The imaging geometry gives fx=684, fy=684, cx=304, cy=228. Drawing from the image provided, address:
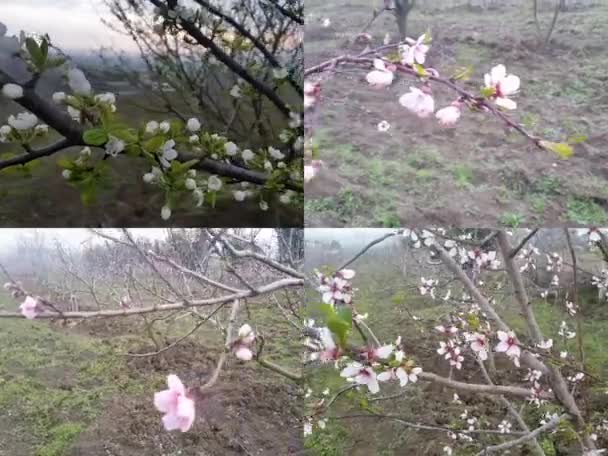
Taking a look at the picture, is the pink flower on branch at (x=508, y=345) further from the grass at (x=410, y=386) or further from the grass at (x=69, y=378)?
the grass at (x=69, y=378)

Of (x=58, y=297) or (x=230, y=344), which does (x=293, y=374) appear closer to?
(x=230, y=344)

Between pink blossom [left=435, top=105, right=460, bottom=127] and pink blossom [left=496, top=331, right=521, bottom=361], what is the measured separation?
1.55ft

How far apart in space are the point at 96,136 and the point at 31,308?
414 millimetres

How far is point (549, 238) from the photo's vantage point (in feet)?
4.61

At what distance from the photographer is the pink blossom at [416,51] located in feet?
4.26

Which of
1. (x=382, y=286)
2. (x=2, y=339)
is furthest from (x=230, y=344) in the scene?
(x=2, y=339)

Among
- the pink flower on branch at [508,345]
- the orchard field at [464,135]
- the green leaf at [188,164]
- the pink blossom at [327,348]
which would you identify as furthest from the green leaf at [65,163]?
the pink flower on branch at [508,345]

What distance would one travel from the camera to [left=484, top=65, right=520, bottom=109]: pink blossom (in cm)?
120

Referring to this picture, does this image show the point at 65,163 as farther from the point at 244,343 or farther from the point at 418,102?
the point at 418,102

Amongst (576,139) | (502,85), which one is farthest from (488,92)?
(576,139)

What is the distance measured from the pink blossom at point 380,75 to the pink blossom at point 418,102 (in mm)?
43

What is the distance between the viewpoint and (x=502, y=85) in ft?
3.95

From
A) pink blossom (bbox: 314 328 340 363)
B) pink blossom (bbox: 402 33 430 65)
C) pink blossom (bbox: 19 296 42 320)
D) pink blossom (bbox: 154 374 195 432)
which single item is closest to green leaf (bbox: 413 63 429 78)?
pink blossom (bbox: 402 33 430 65)

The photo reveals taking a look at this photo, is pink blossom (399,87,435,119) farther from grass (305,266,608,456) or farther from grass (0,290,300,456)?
grass (0,290,300,456)
